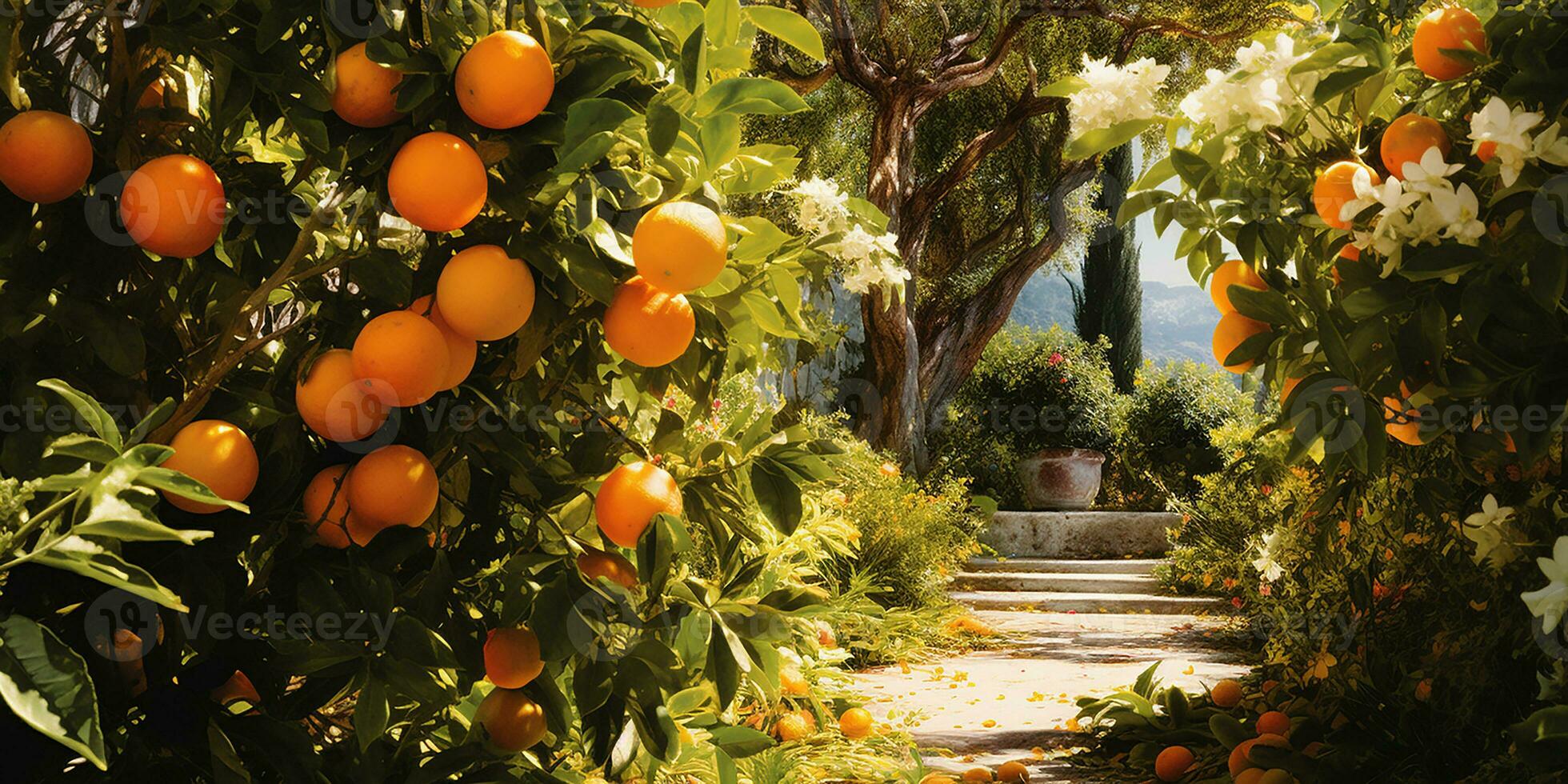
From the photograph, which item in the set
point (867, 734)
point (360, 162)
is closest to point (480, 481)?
point (360, 162)

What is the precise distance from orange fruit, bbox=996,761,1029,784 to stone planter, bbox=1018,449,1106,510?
28.7 ft

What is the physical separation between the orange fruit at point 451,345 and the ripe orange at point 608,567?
0.75 feet

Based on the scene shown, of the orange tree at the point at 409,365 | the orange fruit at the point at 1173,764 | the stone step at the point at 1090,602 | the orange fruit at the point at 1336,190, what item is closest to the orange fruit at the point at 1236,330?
the orange fruit at the point at 1336,190

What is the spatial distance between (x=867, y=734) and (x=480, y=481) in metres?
2.25

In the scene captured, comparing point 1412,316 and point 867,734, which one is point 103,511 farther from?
point 867,734

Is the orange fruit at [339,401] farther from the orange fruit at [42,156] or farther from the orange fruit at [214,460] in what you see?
the orange fruit at [42,156]

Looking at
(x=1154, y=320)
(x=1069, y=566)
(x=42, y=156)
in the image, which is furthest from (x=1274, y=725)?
(x=1154, y=320)

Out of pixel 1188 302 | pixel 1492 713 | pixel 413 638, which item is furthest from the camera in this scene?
pixel 1188 302

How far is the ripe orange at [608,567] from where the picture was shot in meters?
1.03

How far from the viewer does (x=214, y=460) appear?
34.4 inches

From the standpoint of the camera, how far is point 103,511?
0.64 m

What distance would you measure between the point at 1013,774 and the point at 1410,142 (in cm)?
184

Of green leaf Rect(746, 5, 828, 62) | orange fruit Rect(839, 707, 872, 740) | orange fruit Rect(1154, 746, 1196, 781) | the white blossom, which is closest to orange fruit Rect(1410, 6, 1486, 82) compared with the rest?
the white blossom

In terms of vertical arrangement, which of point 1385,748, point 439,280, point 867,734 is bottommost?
point 867,734
